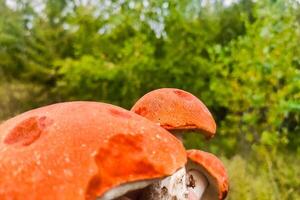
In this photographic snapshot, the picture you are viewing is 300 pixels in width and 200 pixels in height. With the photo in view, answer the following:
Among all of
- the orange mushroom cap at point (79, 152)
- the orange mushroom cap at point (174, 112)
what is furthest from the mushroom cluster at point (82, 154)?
the orange mushroom cap at point (174, 112)

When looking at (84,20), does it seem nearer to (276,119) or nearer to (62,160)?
(276,119)

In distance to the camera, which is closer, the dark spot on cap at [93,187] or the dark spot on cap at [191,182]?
the dark spot on cap at [93,187]

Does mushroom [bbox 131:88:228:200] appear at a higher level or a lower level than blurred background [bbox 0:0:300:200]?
higher

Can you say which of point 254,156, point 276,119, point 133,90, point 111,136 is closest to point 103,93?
point 133,90

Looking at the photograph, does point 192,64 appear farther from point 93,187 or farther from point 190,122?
point 93,187

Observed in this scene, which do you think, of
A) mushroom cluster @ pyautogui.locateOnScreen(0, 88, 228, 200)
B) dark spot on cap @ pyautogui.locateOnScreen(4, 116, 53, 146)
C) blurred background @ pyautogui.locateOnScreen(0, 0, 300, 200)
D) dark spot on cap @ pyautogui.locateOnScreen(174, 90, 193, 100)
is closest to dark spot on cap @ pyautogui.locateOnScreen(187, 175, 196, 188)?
dark spot on cap @ pyautogui.locateOnScreen(174, 90, 193, 100)

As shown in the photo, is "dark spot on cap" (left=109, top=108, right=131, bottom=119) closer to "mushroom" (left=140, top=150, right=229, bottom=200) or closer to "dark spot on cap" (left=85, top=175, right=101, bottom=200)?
"dark spot on cap" (left=85, top=175, right=101, bottom=200)

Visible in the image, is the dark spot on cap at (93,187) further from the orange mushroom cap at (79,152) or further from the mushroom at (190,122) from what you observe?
the mushroom at (190,122)

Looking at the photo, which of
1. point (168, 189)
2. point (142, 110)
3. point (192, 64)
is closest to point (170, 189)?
point (168, 189)
